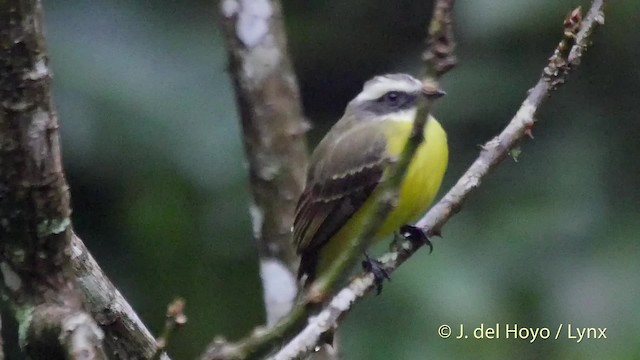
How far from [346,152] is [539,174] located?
3.57 feet

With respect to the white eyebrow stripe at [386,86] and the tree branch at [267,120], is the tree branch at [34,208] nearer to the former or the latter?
the tree branch at [267,120]

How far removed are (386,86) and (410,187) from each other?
463mm

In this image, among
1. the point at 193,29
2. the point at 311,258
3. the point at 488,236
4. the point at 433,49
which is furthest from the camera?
the point at 193,29

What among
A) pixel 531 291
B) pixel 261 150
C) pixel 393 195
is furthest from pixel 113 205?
pixel 393 195

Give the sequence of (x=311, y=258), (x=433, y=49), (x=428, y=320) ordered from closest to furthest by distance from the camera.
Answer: (x=433, y=49)
(x=311, y=258)
(x=428, y=320)

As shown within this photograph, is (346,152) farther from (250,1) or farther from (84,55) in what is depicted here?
(84,55)

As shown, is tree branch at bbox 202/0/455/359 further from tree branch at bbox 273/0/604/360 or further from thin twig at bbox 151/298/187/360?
tree branch at bbox 273/0/604/360

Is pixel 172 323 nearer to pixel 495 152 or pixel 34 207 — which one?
pixel 34 207

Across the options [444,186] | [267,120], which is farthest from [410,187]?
[444,186]

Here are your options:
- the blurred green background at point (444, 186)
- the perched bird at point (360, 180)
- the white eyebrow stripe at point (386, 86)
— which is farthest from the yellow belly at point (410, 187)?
the blurred green background at point (444, 186)

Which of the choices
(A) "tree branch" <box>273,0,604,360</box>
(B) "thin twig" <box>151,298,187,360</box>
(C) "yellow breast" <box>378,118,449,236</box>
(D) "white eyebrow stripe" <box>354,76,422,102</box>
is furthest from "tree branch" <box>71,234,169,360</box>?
(D) "white eyebrow stripe" <box>354,76,422,102</box>

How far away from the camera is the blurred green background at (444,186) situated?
152 inches

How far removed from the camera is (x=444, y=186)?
4.23m

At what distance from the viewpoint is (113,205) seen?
13.8 ft
